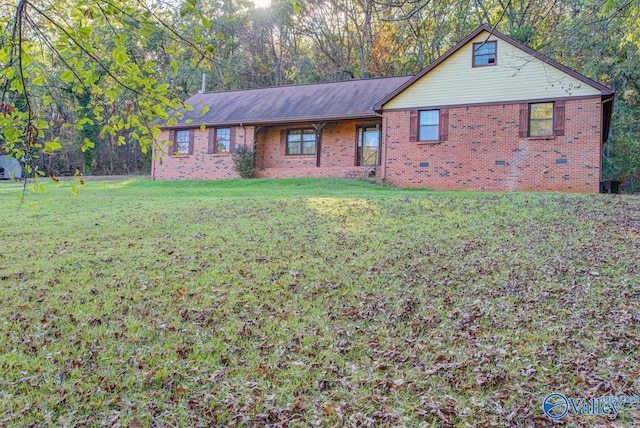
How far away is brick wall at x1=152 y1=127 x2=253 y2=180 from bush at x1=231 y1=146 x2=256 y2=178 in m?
0.46

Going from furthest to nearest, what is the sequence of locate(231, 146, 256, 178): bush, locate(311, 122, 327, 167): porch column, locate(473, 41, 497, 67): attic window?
locate(231, 146, 256, 178): bush
locate(311, 122, 327, 167): porch column
locate(473, 41, 497, 67): attic window

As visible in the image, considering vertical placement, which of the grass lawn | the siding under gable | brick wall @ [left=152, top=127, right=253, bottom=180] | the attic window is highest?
→ the attic window

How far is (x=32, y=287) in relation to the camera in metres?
5.27

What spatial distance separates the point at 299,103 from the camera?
68.1ft

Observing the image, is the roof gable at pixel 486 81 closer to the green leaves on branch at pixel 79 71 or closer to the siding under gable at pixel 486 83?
the siding under gable at pixel 486 83

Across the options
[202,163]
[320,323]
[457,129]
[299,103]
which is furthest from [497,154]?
[320,323]

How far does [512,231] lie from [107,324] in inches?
245

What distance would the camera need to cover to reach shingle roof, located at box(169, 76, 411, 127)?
19.1m

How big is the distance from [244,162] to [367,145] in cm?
521

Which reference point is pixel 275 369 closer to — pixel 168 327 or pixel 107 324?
pixel 168 327

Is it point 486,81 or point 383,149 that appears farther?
point 383,149

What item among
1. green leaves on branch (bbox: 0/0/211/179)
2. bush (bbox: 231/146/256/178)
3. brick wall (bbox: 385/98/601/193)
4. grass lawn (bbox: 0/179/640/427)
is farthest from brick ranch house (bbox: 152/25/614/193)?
green leaves on branch (bbox: 0/0/211/179)

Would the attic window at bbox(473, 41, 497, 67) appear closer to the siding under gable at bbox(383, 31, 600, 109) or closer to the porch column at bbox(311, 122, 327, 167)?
the siding under gable at bbox(383, 31, 600, 109)

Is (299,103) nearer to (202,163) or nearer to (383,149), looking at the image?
(202,163)
